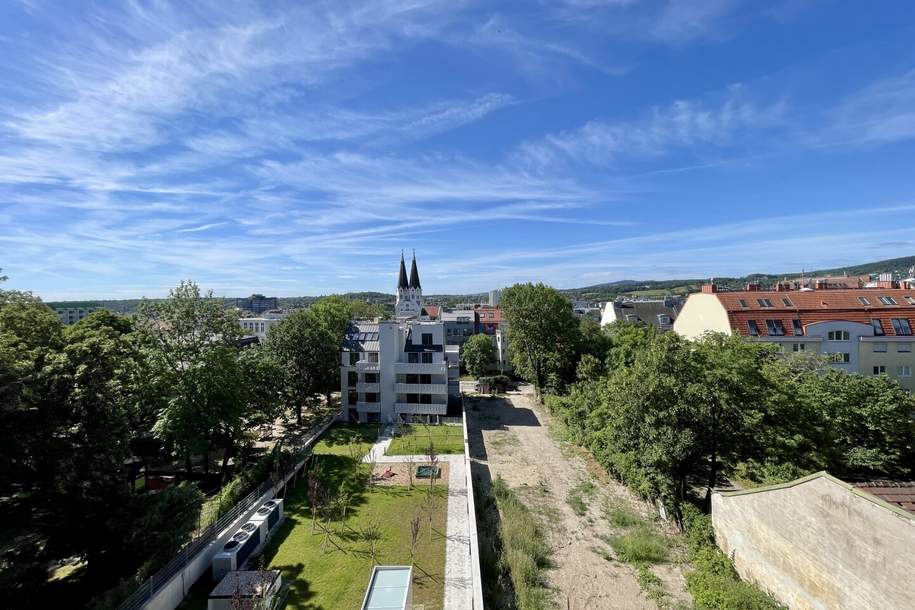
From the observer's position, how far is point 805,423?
18.2 meters

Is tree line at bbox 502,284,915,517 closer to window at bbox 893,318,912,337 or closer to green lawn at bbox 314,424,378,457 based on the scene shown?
green lawn at bbox 314,424,378,457

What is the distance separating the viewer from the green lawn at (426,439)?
27422mm

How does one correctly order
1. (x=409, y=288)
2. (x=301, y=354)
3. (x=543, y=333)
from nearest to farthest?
(x=301, y=354) → (x=543, y=333) → (x=409, y=288)

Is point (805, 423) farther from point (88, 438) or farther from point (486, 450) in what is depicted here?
point (88, 438)

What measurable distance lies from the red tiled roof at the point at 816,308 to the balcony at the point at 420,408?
2327 cm

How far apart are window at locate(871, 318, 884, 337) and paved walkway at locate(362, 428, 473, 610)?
33.0 meters

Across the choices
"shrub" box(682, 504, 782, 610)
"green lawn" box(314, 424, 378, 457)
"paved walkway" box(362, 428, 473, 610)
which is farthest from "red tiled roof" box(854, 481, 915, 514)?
"green lawn" box(314, 424, 378, 457)

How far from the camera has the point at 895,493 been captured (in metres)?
10.7

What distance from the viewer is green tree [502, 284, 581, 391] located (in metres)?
43.1

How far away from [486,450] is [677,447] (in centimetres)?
1424

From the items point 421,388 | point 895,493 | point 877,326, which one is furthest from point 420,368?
point 877,326

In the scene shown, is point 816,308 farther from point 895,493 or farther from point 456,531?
point 456,531

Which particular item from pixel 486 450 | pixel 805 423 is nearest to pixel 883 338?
pixel 805 423

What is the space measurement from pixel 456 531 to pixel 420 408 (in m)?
17.7
